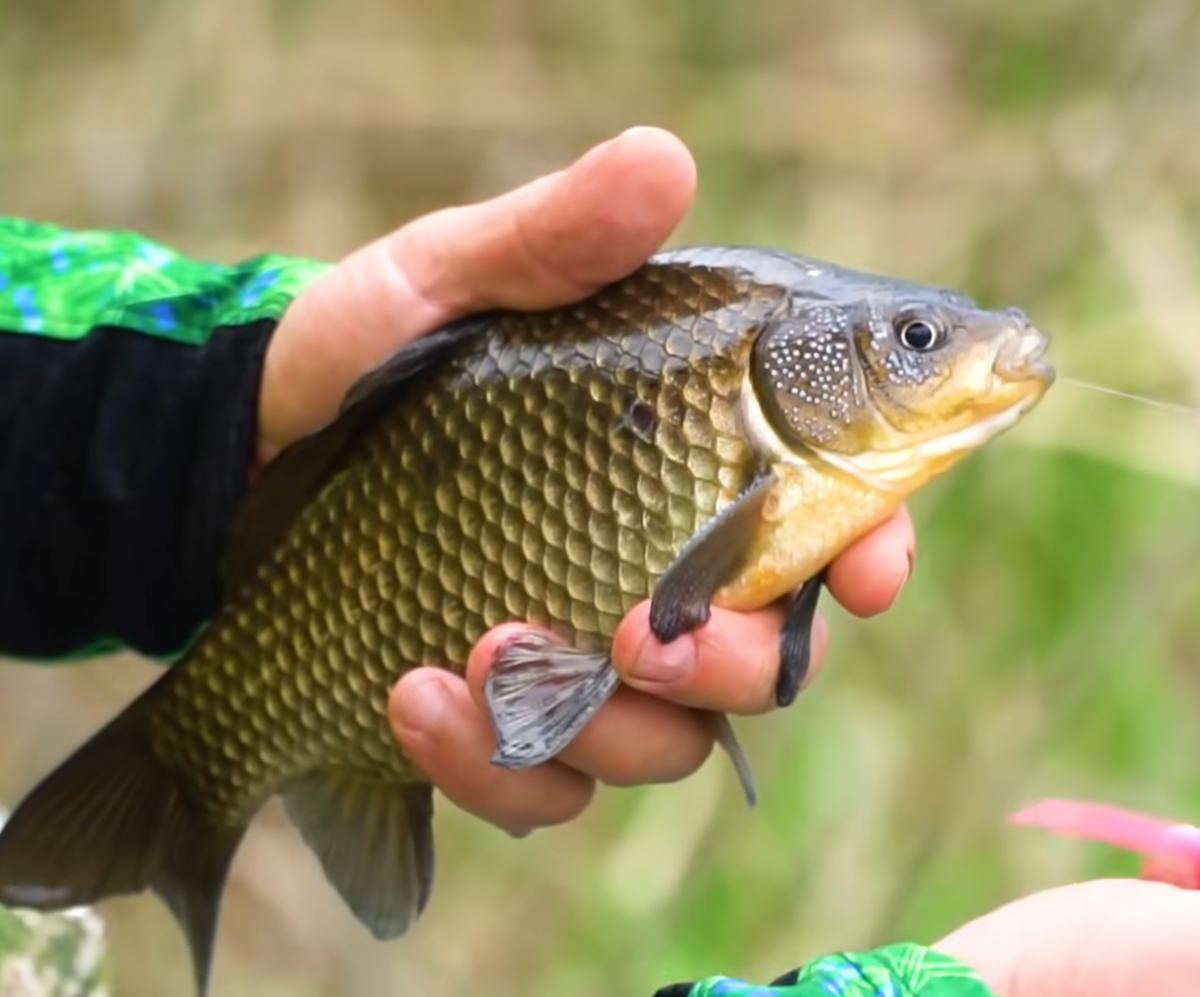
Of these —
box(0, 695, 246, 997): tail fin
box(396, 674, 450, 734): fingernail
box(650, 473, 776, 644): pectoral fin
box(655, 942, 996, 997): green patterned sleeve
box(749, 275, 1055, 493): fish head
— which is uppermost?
box(749, 275, 1055, 493): fish head

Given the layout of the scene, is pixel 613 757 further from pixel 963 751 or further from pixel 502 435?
pixel 963 751

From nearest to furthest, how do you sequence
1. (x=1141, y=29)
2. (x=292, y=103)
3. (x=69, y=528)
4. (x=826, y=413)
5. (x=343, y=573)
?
(x=826, y=413) < (x=343, y=573) < (x=69, y=528) < (x=1141, y=29) < (x=292, y=103)

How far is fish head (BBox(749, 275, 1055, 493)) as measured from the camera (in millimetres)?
1027

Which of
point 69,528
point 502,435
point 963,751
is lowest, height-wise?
point 963,751

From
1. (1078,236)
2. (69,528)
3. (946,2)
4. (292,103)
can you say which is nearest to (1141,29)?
(1078,236)

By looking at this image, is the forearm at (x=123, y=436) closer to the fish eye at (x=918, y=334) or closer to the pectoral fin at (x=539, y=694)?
the pectoral fin at (x=539, y=694)

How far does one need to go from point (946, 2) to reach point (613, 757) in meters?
1.88

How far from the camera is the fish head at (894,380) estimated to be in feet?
3.37

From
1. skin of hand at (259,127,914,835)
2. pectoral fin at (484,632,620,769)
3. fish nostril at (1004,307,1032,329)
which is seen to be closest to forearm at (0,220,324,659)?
skin of hand at (259,127,914,835)

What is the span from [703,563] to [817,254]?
1.48 m

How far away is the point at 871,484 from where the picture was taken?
1.05 metres

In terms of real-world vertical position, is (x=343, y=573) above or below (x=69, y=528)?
above

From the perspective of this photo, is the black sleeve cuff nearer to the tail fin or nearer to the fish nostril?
the tail fin

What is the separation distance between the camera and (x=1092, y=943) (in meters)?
0.92
